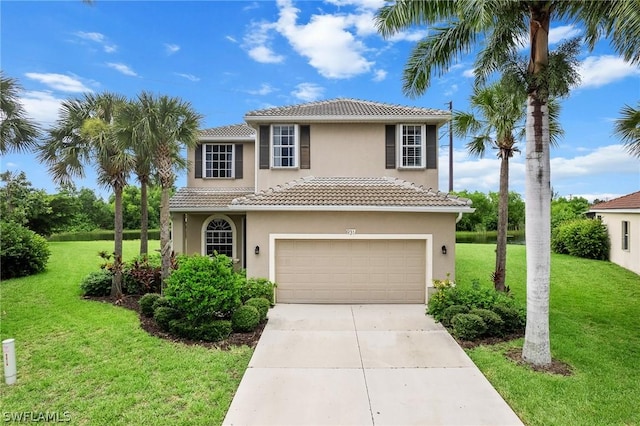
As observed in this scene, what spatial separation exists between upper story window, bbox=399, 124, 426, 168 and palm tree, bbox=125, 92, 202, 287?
302 inches

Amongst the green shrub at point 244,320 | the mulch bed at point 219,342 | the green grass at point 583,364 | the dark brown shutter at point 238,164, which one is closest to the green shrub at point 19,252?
the mulch bed at point 219,342

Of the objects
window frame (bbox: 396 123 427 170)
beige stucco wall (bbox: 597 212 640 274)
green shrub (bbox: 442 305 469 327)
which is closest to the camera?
green shrub (bbox: 442 305 469 327)

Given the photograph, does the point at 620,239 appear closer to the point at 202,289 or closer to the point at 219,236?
the point at 219,236

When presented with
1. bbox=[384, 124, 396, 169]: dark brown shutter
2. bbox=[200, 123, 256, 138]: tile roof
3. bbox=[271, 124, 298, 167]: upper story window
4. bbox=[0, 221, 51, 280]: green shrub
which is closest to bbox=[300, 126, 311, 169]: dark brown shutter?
bbox=[271, 124, 298, 167]: upper story window

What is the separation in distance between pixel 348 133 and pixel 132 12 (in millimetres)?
9384

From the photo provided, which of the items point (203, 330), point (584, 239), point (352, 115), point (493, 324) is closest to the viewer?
point (203, 330)

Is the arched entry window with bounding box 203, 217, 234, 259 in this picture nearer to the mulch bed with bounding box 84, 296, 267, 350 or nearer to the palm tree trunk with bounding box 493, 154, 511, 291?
the mulch bed with bounding box 84, 296, 267, 350

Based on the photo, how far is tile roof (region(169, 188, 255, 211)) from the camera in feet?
45.8

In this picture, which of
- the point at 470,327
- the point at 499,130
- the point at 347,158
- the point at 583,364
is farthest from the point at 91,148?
the point at 583,364

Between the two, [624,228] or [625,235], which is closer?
[625,235]

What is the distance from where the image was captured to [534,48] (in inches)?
280

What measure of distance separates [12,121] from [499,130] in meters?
15.3

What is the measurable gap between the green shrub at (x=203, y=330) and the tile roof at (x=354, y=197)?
13.0 ft

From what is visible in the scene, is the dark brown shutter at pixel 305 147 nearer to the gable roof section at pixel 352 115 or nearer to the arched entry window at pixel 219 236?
the gable roof section at pixel 352 115
